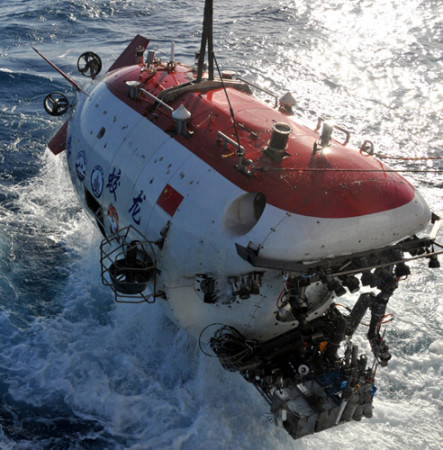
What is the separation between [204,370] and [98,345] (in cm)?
334

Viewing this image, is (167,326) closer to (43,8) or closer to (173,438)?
(173,438)

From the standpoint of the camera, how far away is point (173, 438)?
12648mm

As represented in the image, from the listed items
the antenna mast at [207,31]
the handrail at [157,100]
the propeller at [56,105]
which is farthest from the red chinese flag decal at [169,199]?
the propeller at [56,105]

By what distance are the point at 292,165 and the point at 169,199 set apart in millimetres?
2643

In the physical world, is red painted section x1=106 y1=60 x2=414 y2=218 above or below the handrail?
below

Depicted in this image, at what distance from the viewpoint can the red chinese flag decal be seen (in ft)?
35.8

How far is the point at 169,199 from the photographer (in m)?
11.1

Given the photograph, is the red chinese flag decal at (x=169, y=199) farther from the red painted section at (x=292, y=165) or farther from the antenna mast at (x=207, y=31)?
the antenna mast at (x=207, y=31)

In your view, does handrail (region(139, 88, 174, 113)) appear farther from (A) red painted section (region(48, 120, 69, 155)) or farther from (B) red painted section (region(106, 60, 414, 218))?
(A) red painted section (region(48, 120, 69, 155))

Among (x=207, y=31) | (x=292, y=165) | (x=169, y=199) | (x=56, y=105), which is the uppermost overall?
(x=207, y=31)

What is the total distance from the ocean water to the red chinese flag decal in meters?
4.93

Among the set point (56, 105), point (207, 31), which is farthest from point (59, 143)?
point (207, 31)

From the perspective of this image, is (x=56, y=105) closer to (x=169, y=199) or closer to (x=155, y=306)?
(x=155, y=306)

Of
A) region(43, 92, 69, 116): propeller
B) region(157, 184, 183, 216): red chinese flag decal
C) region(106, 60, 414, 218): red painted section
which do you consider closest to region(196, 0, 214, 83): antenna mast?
region(106, 60, 414, 218): red painted section
